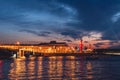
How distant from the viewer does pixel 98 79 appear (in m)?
46.5

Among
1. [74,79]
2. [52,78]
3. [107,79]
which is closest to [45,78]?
[52,78]

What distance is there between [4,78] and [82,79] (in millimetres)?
10351

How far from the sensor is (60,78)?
1861 inches

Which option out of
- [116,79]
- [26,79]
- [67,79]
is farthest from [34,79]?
[116,79]

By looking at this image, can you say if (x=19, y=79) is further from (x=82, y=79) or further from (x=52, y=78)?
(x=82, y=79)

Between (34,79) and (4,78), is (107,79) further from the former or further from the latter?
(4,78)

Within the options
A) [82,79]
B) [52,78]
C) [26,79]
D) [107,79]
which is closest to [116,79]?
[107,79]

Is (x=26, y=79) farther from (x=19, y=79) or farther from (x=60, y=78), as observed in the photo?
(x=60, y=78)

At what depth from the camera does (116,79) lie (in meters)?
46.8

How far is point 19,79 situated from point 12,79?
0.92m

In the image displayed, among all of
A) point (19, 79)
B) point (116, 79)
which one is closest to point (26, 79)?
point (19, 79)

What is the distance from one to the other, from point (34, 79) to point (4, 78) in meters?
4.55

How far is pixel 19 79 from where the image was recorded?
153ft

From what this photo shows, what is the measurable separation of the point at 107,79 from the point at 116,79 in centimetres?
119
